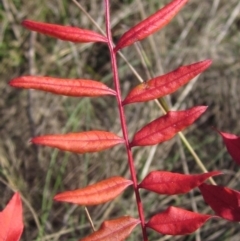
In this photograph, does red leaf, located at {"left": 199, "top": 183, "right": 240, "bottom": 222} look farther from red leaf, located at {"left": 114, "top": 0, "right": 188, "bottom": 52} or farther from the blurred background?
the blurred background

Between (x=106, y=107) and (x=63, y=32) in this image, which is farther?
(x=106, y=107)

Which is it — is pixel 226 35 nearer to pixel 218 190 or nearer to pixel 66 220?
pixel 66 220

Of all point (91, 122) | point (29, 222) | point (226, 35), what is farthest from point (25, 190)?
point (226, 35)

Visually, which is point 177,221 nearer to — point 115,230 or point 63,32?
point 115,230

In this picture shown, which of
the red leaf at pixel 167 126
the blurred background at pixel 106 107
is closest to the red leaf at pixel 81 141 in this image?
the red leaf at pixel 167 126

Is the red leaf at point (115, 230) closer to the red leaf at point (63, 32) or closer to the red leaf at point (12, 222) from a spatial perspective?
the red leaf at point (12, 222)

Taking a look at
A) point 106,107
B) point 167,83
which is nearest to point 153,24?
point 167,83
